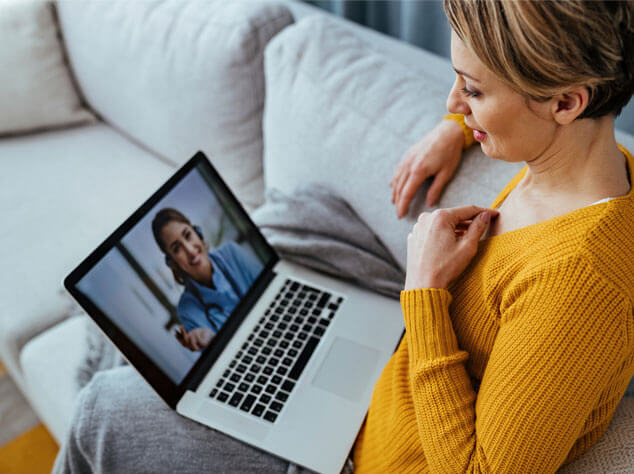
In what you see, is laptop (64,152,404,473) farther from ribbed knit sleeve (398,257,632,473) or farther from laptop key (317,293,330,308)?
ribbed knit sleeve (398,257,632,473)

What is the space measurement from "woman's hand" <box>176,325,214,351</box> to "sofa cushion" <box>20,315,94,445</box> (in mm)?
370

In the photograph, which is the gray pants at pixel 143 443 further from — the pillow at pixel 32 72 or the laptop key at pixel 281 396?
the pillow at pixel 32 72

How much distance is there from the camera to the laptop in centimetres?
87

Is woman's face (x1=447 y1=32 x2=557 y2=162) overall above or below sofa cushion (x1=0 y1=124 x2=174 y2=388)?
above

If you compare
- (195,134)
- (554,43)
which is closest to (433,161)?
(554,43)

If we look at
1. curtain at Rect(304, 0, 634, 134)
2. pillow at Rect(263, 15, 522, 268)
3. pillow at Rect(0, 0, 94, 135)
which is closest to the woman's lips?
pillow at Rect(263, 15, 522, 268)

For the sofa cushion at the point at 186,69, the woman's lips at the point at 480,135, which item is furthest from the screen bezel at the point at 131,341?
the woman's lips at the point at 480,135

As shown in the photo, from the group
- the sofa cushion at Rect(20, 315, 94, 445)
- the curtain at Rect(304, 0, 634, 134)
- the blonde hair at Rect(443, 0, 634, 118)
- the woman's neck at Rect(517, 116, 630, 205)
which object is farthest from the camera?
the curtain at Rect(304, 0, 634, 134)

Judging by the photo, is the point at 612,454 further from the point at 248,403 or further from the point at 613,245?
the point at 248,403

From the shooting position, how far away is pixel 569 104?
598 mm

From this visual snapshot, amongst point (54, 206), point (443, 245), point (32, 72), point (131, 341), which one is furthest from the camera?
point (32, 72)

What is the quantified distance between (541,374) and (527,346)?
0.03 meters

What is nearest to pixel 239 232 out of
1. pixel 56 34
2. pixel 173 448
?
pixel 173 448

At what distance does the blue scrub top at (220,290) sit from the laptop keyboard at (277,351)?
0.23 feet
